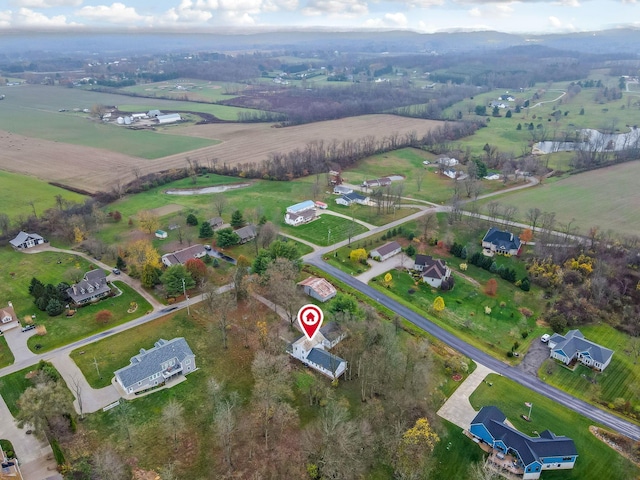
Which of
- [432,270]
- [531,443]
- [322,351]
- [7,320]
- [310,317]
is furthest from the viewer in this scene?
[432,270]

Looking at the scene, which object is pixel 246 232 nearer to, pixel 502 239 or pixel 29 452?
pixel 502 239

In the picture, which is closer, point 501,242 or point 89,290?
point 89,290

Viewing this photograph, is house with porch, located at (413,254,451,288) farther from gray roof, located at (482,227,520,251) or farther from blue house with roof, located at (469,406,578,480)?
blue house with roof, located at (469,406,578,480)

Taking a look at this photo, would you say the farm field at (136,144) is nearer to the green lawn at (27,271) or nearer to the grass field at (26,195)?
the grass field at (26,195)

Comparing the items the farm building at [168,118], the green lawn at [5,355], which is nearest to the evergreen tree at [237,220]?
the green lawn at [5,355]

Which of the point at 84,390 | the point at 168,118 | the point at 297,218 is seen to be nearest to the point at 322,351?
the point at 84,390

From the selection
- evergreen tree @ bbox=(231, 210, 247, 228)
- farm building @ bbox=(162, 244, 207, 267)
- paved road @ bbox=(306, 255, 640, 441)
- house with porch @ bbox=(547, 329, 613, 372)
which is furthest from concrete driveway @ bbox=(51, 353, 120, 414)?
house with porch @ bbox=(547, 329, 613, 372)
